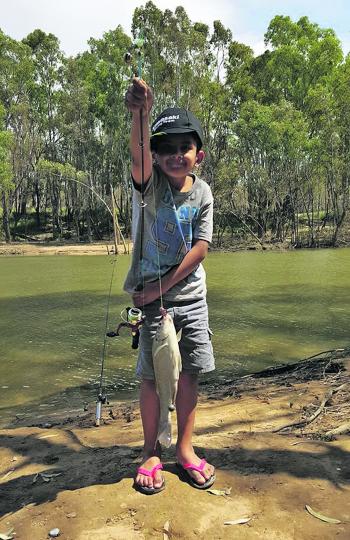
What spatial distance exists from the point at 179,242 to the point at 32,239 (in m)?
39.8

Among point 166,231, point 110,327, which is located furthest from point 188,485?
point 110,327

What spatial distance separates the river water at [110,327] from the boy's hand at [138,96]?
3510 millimetres

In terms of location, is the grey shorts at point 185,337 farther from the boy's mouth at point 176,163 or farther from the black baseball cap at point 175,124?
the black baseball cap at point 175,124

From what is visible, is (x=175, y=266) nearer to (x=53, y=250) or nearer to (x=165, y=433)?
A: (x=165, y=433)

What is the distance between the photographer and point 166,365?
262 cm

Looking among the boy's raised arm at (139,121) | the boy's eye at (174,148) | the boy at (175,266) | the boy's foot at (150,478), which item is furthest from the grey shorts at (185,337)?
the boy's eye at (174,148)

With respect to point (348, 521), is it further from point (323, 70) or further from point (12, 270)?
point (323, 70)

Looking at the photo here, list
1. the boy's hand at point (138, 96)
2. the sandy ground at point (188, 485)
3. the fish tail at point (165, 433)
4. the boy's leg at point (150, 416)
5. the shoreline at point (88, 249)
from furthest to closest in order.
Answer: the shoreline at point (88, 249) → the boy's leg at point (150, 416) → the fish tail at point (165, 433) → the boy's hand at point (138, 96) → the sandy ground at point (188, 485)

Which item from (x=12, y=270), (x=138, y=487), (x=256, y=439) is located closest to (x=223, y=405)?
(x=256, y=439)

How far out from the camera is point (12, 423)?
4.69 metres

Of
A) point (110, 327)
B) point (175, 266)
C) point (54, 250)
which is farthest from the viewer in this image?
point (54, 250)

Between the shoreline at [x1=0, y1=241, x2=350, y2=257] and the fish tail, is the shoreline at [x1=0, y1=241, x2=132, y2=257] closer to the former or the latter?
the shoreline at [x1=0, y1=241, x2=350, y2=257]

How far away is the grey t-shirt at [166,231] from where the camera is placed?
281 centimetres

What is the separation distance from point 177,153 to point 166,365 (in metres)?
1.24
